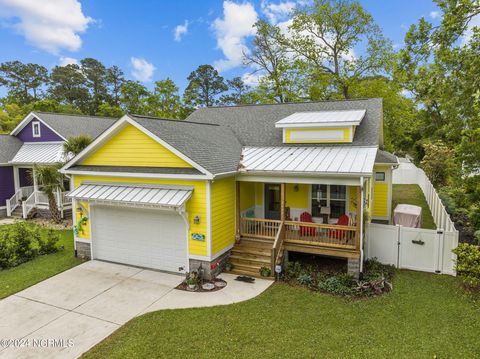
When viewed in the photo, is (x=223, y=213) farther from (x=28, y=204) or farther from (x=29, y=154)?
(x=29, y=154)

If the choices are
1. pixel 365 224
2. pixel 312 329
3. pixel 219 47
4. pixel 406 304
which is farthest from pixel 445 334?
pixel 219 47

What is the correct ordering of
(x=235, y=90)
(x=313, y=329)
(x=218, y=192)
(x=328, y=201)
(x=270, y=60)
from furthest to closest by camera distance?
(x=235, y=90) → (x=270, y=60) → (x=328, y=201) → (x=218, y=192) → (x=313, y=329)

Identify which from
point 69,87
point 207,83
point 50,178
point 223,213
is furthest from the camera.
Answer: point 69,87

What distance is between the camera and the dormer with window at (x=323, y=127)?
40.7 ft

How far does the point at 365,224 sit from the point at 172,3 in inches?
845

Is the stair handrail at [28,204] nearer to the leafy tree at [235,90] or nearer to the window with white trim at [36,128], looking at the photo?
the window with white trim at [36,128]

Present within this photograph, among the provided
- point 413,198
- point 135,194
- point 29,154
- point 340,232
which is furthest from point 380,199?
point 29,154

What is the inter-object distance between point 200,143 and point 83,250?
6438 millimetres

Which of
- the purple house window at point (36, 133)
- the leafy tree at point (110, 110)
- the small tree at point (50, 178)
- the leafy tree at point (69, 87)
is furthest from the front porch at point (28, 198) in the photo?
the leafy tree at point (69, 87)

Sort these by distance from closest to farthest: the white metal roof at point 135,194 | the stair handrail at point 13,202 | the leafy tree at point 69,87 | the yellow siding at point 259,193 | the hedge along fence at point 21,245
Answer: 1. the white metal roof at point 135,194
2. the hedge along fence at point 21,245
3. the yellow siding at point 259,193
4. the stair handrail at point 13,202
5. the leafy tree at point 69,87

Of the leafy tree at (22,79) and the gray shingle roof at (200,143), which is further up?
the leafy tree at (22,79)

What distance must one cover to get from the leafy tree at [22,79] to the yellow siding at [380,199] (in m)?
59.7

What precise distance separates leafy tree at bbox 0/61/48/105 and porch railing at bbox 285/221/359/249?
60.0 metres

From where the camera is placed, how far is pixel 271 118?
1586cm
